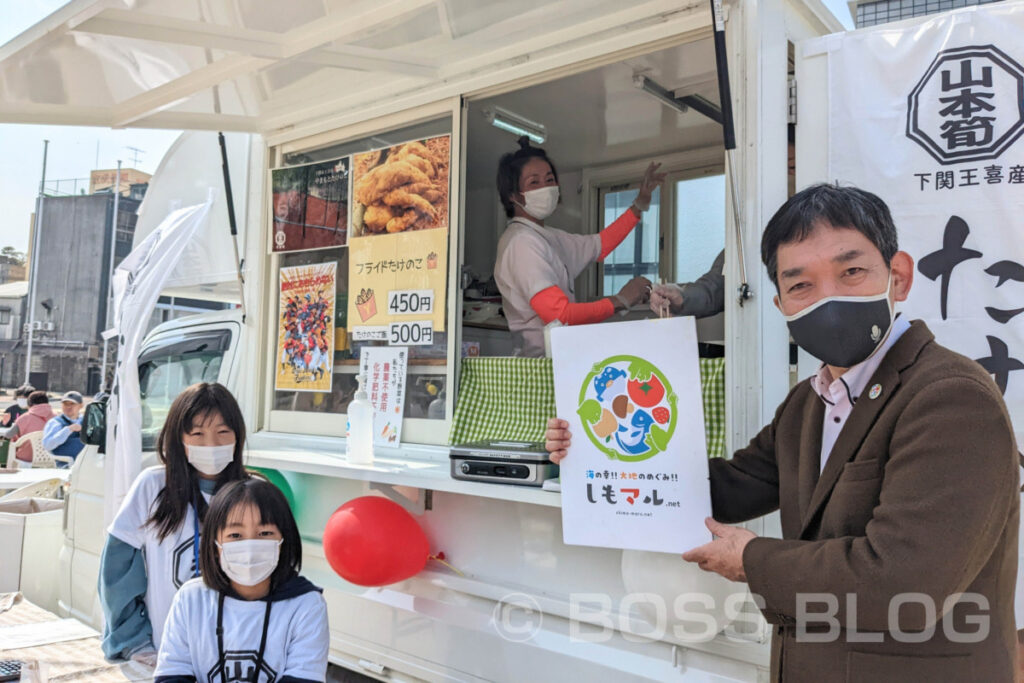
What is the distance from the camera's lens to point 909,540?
1.15 m

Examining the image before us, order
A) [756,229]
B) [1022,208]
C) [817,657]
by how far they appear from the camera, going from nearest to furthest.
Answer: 1. [817,657]
2. [1022,208]
3. [756,229]

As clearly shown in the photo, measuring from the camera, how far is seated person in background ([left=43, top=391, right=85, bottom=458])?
8469 millimetres

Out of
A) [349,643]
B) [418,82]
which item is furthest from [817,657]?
[418,82]

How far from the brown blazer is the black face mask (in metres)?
0.05

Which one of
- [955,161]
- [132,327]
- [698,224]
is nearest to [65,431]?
[132,327]

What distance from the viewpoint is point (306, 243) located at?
149 inches

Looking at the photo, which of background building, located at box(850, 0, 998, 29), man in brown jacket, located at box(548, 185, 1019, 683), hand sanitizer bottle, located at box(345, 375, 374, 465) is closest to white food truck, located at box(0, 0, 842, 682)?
hand sanitizer bottle, located at box(345, 375, 374, 465)

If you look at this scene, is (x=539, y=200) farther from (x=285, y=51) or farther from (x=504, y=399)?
(x=285, y=51)

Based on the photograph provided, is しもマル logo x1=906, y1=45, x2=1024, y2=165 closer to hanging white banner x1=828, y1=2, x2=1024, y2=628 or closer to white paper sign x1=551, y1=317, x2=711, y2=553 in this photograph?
hanging white banner x1=828, y1=2, x2=1024, y2=628

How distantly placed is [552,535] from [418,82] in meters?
2.05

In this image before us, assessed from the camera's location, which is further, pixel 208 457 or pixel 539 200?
pixel 539 200

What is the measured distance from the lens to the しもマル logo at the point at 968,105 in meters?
2.02

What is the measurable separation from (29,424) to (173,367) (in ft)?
22.2

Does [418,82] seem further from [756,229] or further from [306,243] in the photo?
[756,229]
